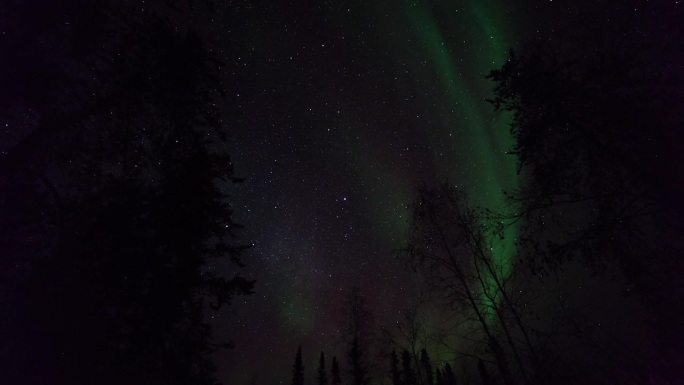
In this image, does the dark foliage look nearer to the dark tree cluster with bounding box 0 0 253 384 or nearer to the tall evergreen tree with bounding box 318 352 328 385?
→ the tall evergreen tree with bounding box 318 352 328 385

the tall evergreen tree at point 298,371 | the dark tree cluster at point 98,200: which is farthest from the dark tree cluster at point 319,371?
the dark tree cluster at point 98,200

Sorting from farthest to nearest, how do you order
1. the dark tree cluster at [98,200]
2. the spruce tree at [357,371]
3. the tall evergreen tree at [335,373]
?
the tall evergreen tree at [335,373] < the spruce tree at [357,371] < the dark tree cluster at [98,200]

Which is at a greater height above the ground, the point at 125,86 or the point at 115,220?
the point at 125,86

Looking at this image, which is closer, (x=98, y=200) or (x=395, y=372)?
(x=98, y=200)

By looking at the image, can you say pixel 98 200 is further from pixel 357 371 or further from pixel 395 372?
pixel 395 372

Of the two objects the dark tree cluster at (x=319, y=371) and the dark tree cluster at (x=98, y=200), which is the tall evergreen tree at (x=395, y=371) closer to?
the dark tree cluster at (x=319, y=371)

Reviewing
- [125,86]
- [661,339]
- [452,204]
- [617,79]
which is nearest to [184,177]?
[125,86]

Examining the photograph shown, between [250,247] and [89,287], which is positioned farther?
[250,247]

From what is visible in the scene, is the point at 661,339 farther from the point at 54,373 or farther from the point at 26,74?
the point at 26,74

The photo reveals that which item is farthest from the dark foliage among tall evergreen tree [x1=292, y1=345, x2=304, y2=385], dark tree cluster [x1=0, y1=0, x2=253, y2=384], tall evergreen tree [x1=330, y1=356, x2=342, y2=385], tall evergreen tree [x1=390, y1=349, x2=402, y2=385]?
dark tree cluster [x1=0, y1=0, x2=253, y2=384]

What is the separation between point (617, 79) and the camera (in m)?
6.44

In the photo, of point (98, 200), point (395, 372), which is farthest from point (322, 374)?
point (98, 200)

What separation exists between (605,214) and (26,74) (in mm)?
13591

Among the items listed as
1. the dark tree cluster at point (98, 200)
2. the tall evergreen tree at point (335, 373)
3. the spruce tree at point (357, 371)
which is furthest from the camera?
the tall evergreen tree at point (335, 373)
